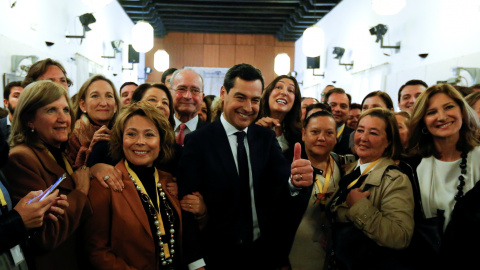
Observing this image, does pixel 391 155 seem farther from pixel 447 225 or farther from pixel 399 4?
pixel 399 4

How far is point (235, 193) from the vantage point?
1.68 metres

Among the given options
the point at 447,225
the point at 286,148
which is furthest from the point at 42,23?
the point at 447,225

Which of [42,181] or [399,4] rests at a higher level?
[399,4]

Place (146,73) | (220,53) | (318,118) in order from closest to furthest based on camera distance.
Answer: (318,118) → (146,73) → (220,53)

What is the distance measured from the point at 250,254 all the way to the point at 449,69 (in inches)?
131

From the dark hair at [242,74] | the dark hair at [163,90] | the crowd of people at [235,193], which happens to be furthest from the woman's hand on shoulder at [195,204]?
the dark hair at [163,90]

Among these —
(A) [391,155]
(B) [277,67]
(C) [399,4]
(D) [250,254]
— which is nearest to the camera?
(D) [250,254]

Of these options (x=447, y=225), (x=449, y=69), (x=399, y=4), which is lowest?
(x=447, y=225)

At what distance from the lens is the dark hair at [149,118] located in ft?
5.85

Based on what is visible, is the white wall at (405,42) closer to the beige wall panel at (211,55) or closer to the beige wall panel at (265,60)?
the beige wall panel at (265,60)

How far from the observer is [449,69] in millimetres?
3873

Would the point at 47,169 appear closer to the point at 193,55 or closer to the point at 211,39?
the point at 193,55

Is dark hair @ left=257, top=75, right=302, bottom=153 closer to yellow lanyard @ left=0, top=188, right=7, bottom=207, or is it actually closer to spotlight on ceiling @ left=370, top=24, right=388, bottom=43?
yellow lanyard @ left=0, top=188, right=7, bottom=207

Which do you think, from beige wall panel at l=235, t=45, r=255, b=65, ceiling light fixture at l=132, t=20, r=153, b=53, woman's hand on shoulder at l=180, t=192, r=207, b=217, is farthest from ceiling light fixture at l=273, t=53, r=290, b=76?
woman's hand on shoulder at l=180, t=192, r=207, b=217
